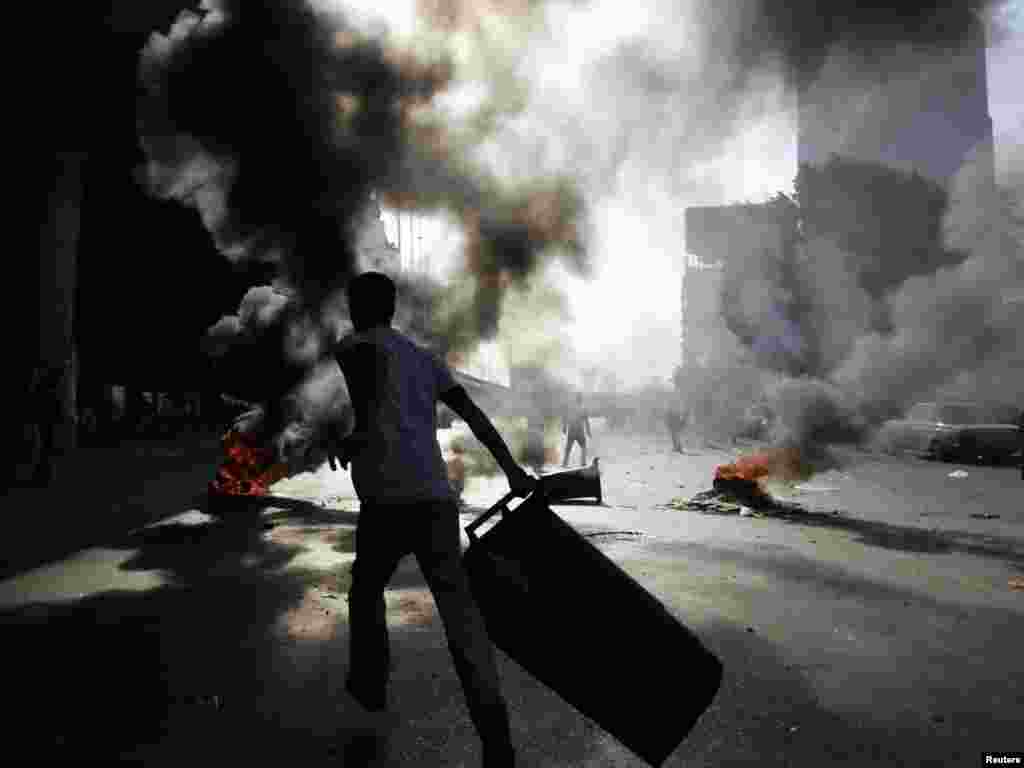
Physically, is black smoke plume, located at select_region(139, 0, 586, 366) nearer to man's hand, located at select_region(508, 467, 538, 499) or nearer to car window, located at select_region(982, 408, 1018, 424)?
man's hand, located at select_region(508, 467, 538, 499)

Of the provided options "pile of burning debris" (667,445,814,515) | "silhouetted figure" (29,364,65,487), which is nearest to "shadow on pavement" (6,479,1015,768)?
"pile of burning debris" (667,445,814,515)

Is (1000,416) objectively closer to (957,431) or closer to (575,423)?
(957,431)

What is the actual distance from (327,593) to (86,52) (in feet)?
38.5

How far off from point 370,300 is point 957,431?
16500 millimetres

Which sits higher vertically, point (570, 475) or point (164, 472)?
point (570, 475)

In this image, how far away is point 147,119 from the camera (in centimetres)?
1071

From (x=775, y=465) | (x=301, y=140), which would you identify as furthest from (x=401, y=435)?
(x=301, y=140)

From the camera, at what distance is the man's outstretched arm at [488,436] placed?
2492 mm

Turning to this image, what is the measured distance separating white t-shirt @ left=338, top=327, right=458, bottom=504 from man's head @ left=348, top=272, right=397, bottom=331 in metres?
0.12

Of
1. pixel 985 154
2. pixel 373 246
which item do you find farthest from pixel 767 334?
pixel 373 246

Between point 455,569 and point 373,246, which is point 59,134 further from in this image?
point 455,569

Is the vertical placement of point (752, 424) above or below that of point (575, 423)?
below

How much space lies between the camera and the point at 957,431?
1535 centimetres

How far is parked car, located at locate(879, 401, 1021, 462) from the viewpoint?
15180 mm
